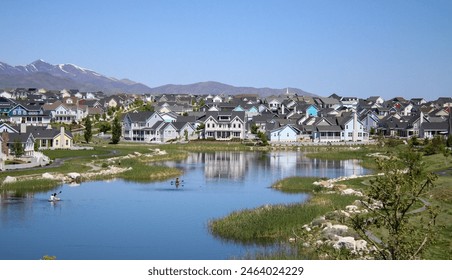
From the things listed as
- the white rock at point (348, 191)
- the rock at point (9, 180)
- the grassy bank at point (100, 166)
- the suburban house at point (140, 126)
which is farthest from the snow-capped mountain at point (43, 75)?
the white rock at point (348, 191)

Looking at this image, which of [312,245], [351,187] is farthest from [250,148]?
[312,245]

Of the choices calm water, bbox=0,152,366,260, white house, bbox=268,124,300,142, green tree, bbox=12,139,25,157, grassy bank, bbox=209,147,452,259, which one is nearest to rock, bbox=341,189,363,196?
grassy bank, bbox=209,147,452,259

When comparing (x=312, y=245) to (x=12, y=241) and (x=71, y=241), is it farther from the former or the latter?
(x=12, y=241)

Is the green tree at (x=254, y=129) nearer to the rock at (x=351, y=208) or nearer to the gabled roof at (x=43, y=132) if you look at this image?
the gabled roof at (x=43, y=132)

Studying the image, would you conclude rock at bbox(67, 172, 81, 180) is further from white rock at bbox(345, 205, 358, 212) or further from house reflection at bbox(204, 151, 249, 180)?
white rock at bbox(345, 205, 358, 212)

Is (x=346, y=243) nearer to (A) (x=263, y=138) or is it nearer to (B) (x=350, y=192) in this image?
(B) (x=350, y=192)

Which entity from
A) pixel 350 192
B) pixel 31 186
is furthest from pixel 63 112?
pixel 350 192
